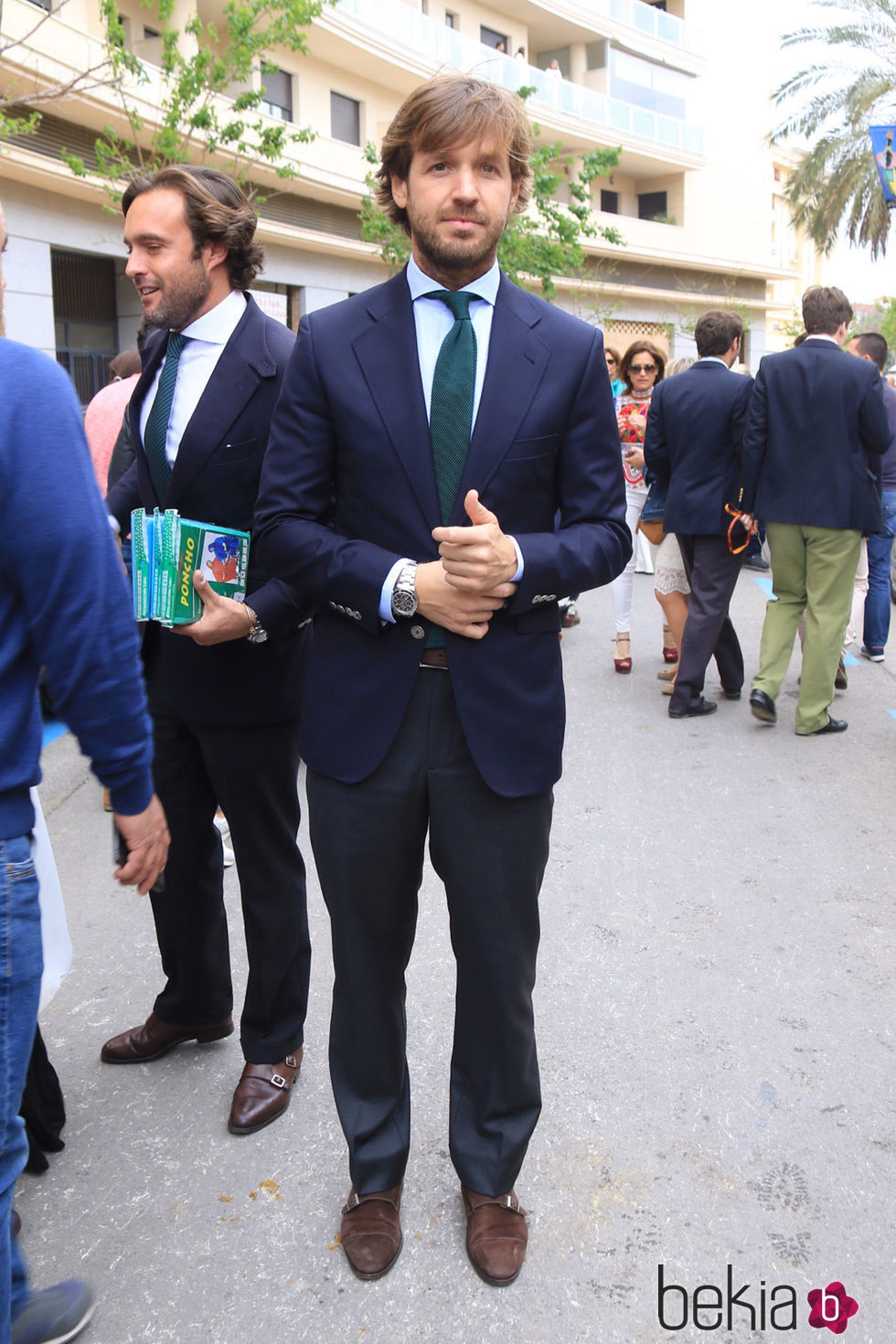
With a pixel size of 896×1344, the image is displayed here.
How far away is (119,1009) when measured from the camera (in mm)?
3670

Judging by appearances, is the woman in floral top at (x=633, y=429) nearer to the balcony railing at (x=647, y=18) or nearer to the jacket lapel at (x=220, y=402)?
the jacket lapel at (x=220, y=402)

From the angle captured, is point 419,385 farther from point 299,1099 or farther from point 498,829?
point 299,1099

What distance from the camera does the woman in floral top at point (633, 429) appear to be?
8.21 m

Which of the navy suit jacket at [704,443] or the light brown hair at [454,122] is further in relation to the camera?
the navy suit jacket at [704,443]

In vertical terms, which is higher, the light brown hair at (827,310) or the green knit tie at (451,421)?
the light brown hair at (827,310)

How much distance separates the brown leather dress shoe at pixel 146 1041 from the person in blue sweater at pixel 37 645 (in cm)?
138

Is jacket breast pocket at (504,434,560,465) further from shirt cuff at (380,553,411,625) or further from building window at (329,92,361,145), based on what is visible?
building window at (329,92,361,145)

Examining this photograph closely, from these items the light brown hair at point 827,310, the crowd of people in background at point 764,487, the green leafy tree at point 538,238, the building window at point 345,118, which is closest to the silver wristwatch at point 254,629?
the crowd of people in background at point 764,487

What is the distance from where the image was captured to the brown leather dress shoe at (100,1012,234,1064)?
3377 millimetres

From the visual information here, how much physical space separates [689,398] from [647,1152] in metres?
5.11

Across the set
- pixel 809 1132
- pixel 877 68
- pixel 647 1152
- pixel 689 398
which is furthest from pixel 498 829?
pixel 877 68

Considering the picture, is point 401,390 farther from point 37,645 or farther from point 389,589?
point 37,645

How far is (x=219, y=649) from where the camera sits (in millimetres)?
2996

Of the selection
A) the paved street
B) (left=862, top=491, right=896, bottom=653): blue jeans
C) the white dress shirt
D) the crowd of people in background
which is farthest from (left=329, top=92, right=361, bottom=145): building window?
the white dress shirt
